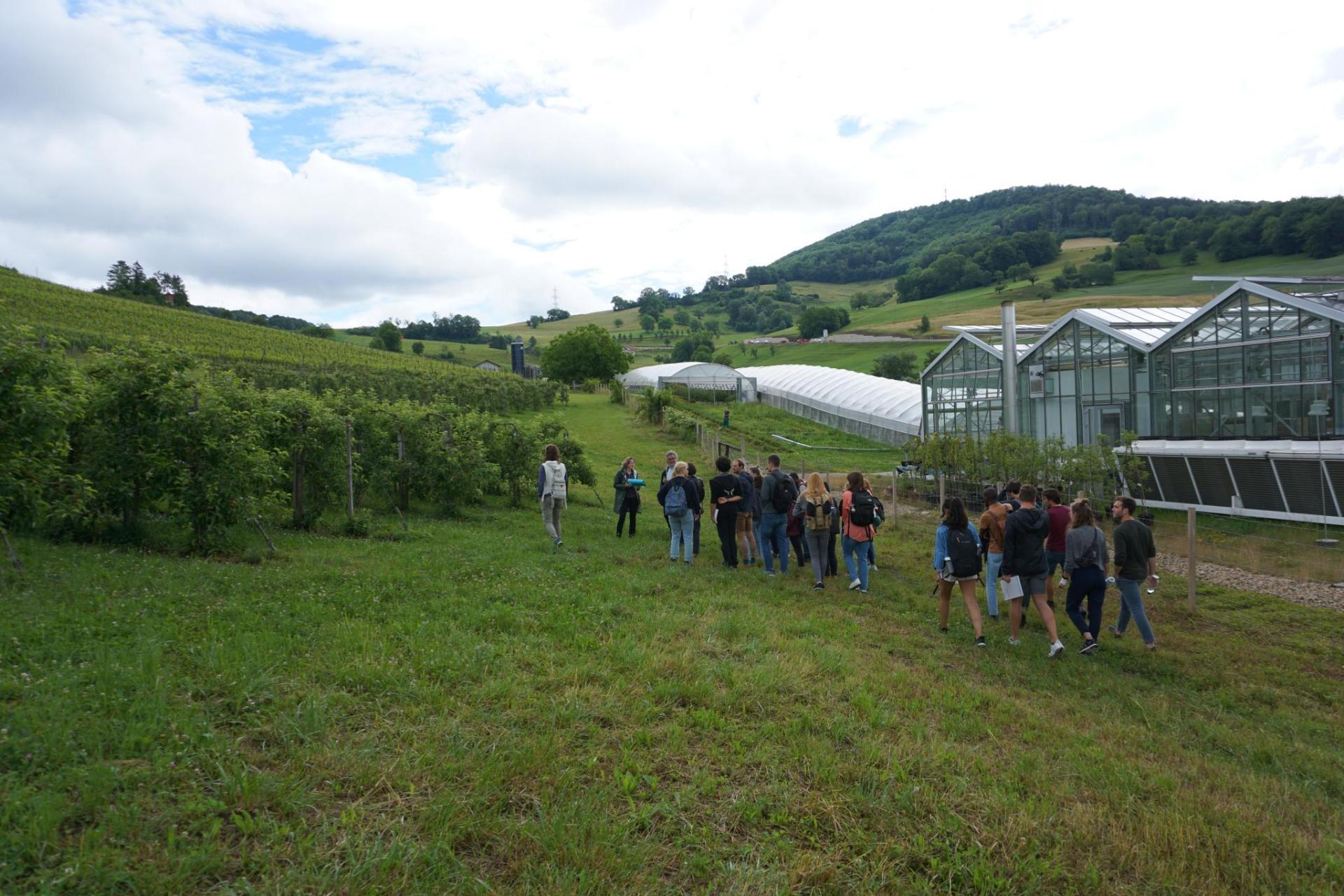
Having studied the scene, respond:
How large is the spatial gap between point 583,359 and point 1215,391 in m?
50.9

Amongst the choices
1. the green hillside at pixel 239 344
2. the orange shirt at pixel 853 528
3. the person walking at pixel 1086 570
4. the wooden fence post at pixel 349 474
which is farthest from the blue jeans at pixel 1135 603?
the green hillside at pixel 239 344

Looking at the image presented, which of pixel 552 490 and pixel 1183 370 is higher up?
pixel 1183 370

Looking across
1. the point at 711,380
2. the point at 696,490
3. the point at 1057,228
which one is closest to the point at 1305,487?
the point at 696,490

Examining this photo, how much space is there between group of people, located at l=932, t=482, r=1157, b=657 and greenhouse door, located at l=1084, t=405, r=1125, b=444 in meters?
16.4

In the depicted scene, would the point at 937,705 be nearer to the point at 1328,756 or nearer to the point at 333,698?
the point at 1328,756

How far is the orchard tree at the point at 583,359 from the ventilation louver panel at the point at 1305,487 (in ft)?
171

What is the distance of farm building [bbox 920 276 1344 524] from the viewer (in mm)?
17922

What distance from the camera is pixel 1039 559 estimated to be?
8.12 m

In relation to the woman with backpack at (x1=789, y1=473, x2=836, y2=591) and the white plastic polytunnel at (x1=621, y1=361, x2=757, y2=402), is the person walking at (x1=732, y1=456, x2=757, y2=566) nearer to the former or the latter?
the woman with backpack at (x1=789, y1=473, x2=836, y2=591)

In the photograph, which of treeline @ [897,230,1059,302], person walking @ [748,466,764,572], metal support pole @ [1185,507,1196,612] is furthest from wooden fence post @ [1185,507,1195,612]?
treeline @ [897,230,1059,302]

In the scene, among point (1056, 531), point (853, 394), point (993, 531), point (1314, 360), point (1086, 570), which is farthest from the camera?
point (853, 394)

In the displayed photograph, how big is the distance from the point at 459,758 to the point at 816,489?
21.5 ft

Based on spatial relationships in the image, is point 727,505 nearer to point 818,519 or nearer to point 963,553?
point 818,519

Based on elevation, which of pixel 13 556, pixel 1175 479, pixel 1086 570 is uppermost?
pixel 13 556
